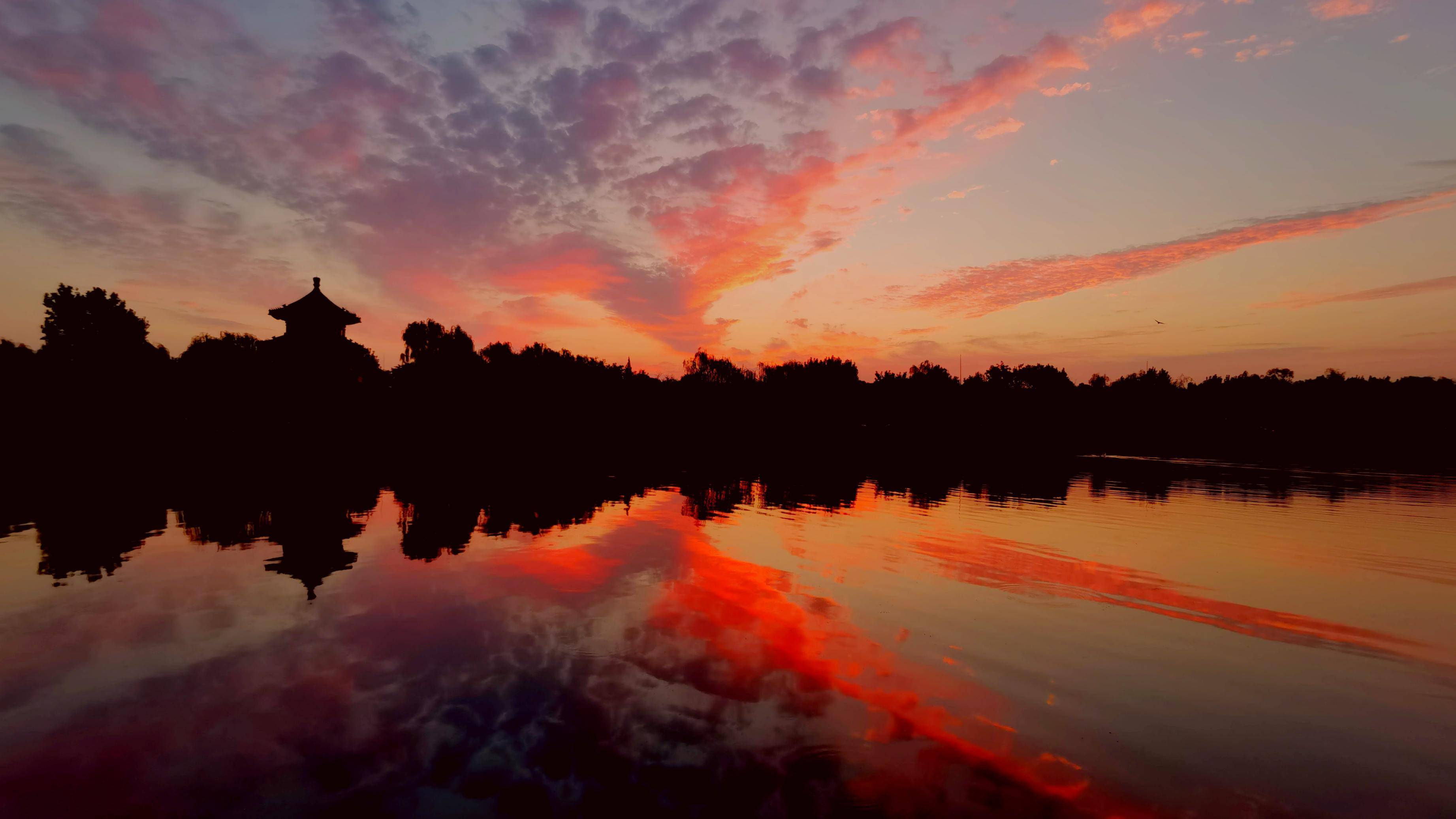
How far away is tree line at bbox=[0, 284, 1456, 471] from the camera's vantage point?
138 feet

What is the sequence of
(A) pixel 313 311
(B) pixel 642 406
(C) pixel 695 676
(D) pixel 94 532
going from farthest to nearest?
(B) pixel 642 406 < (A) pixel 313 311 < (D) pixel 94 532 < (C) pixel 695 676

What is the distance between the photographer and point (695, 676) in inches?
397

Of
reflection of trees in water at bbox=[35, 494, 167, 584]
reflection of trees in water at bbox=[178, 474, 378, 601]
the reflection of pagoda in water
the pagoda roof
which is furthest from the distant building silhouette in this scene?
the reflection of pagoda in water

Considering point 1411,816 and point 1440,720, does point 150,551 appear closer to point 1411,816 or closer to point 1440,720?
point 1411,816

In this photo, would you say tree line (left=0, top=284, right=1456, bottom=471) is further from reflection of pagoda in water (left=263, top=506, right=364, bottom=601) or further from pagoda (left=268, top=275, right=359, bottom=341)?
reflection of pagoda in water (left=263, top=506, right=364, bottom=601)

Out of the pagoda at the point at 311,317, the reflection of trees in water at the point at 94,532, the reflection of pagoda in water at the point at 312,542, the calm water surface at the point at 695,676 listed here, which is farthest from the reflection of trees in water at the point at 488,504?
the pagoda at the point at 311,317

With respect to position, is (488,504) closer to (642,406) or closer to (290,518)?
(290,518)

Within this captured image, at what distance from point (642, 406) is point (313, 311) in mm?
58614

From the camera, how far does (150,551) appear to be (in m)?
16.9

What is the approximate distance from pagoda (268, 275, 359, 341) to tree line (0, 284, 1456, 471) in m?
1.70

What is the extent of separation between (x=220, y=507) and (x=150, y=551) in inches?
346

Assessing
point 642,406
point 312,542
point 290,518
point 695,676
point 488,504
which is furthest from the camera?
point 642,406

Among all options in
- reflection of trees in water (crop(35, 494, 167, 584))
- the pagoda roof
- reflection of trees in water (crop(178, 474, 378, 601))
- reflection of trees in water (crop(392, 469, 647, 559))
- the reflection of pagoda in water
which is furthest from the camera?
the pagoda roof

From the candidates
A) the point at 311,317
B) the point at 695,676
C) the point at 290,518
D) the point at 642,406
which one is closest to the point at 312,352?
the point at 311,317
